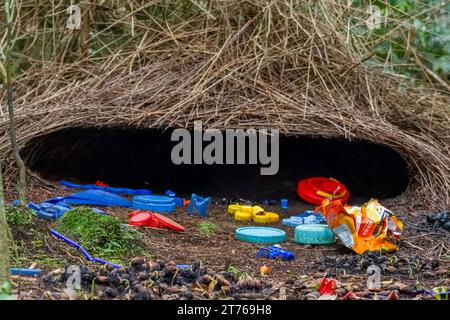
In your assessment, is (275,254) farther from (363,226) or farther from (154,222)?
(154,222)

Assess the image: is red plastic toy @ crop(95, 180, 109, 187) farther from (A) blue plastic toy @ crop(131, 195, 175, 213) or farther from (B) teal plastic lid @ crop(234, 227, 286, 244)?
(B) teal plastic lid @ crop(234, 227, 286, 244)

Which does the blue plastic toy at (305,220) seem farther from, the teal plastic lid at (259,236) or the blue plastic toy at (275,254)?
the blue plastic toy at (275,254)

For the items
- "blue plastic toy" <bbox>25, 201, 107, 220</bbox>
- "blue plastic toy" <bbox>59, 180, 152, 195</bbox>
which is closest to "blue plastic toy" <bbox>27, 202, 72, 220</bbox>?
"blue plastic toy" <bbox>25, 201, 107, 220</bbox>

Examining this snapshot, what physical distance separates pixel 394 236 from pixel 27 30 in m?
3.88

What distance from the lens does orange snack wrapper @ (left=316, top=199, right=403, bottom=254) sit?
4.15 metres

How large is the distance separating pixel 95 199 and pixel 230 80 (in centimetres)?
143

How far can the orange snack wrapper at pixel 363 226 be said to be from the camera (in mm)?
4148

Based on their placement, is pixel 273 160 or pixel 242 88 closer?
pixel 242 88

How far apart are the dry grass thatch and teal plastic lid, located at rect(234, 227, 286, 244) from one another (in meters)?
1.01

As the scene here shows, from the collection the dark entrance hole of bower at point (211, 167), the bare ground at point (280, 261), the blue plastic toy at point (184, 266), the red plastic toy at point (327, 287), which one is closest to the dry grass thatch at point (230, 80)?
the dark entrance hole of bower at point (211, 167)

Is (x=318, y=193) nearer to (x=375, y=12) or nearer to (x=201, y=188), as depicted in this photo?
(x=201, y=188)

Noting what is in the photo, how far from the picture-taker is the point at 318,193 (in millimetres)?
5887
